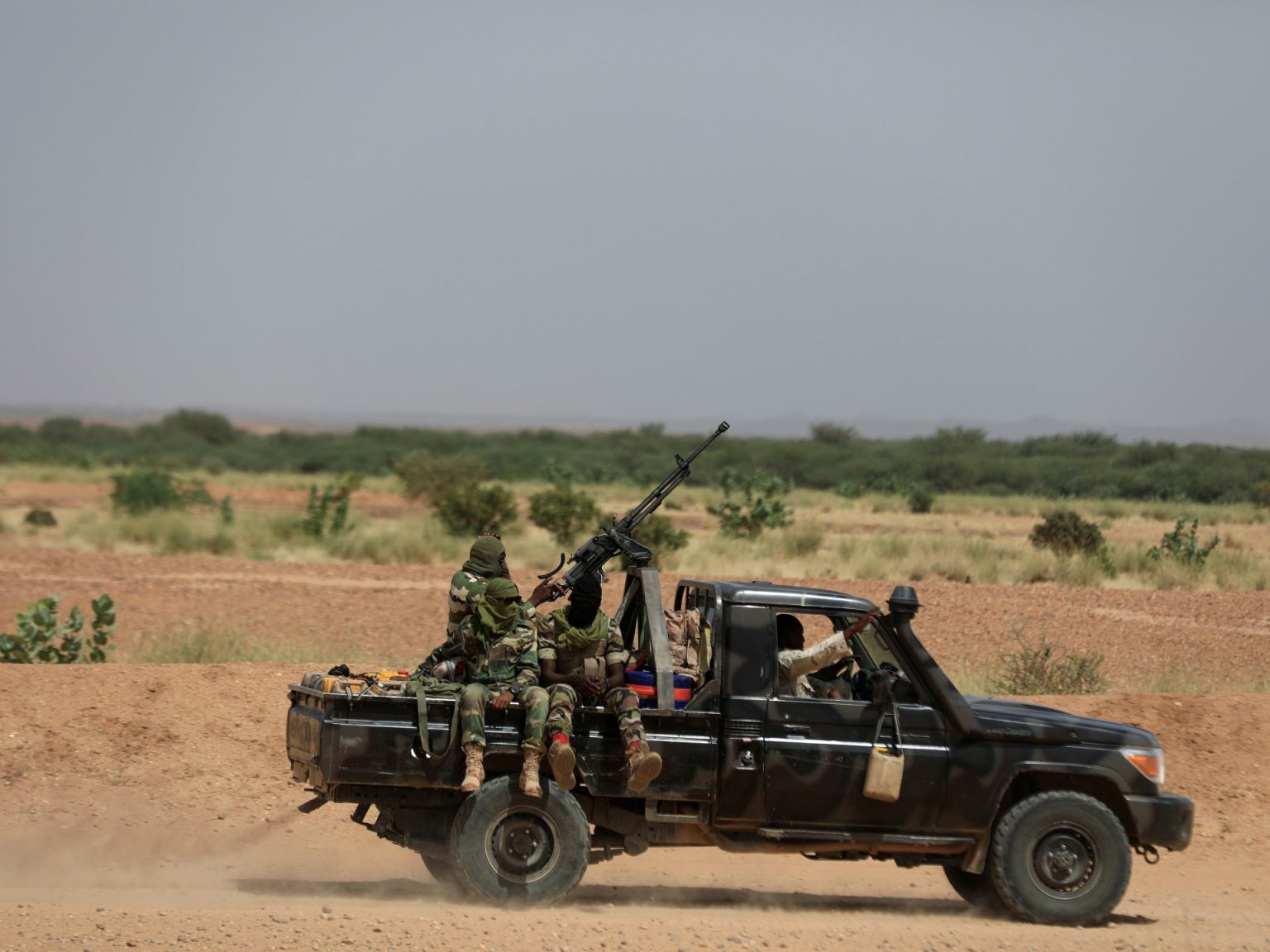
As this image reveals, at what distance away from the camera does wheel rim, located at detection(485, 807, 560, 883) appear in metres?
8.16

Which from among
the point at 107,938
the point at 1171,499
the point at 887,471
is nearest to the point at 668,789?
the point at 107,938

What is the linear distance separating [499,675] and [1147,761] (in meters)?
3.77

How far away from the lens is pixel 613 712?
8164 mm

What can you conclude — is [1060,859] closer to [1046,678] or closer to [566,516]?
[1046,678]

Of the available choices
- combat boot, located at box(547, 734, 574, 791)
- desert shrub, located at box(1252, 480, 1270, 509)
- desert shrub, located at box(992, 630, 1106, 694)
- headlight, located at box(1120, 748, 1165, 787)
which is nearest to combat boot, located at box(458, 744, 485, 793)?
combat boot, located at box(547, 734, 574, 791)

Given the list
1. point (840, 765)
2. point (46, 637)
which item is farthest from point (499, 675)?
point (46, 637)

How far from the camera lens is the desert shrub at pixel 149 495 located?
1539 inches

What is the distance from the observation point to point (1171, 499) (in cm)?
6191

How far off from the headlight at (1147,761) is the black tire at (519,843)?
316 cm

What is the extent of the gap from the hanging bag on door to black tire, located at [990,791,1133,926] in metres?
0.74

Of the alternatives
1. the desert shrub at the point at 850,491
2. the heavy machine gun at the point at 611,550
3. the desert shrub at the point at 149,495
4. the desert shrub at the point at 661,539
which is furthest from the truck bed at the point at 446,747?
the desert shrub at the point at 850,491

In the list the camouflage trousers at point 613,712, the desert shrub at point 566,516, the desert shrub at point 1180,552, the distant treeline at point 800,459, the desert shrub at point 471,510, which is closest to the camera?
the camouflage trousers at point 613,712

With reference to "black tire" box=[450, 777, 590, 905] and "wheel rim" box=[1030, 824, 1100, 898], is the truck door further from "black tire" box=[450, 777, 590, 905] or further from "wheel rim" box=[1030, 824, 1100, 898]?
"black tire" box=[450, 777, 590, 905]

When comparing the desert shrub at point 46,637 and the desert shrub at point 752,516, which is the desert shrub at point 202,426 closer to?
the desert shrub at point 752,516
